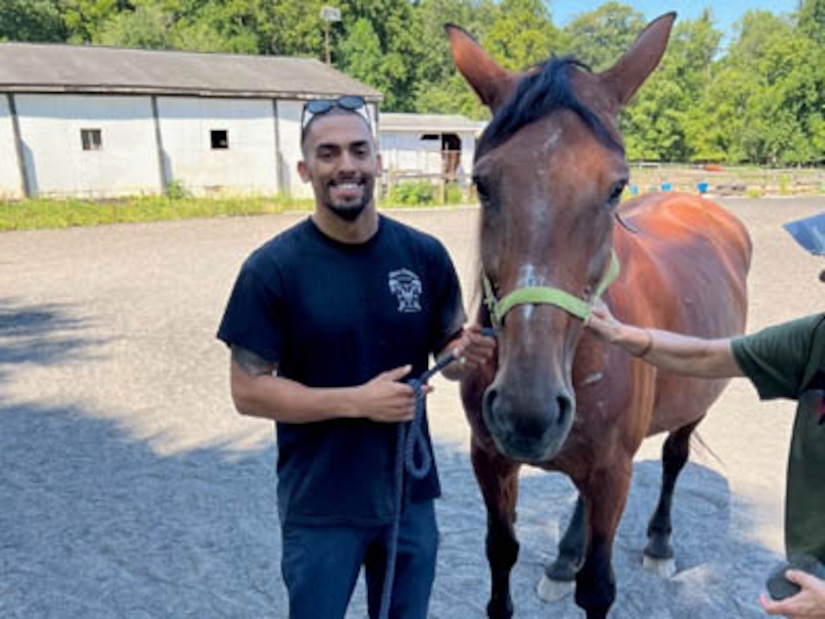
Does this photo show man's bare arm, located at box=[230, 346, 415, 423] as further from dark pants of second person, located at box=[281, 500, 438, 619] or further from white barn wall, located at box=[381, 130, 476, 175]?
white barn wall, located at box=[381, 130, 476, 175]

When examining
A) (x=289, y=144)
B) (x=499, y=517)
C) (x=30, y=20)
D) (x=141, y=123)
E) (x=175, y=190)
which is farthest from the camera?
(x=30, y=20)

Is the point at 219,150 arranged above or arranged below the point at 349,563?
above

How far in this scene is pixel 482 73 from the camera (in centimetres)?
206

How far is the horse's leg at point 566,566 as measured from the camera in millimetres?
3002

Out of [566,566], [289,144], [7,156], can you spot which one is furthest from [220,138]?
[566,566]

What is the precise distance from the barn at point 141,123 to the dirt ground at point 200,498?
47.5 feet

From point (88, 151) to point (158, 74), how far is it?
392 centimetres

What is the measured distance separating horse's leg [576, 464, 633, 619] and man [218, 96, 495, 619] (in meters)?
0.78

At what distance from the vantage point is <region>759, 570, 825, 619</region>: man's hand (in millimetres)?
1260

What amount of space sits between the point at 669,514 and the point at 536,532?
2.29 feet

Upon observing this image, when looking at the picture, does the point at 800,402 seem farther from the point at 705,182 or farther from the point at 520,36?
the point at 520,36

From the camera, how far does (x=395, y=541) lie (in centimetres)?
184

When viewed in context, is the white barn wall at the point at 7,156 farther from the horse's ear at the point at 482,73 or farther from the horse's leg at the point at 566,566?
the horse's ear at the point at 482,73

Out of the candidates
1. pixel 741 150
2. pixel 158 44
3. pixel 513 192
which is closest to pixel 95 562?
pixel 513 192
